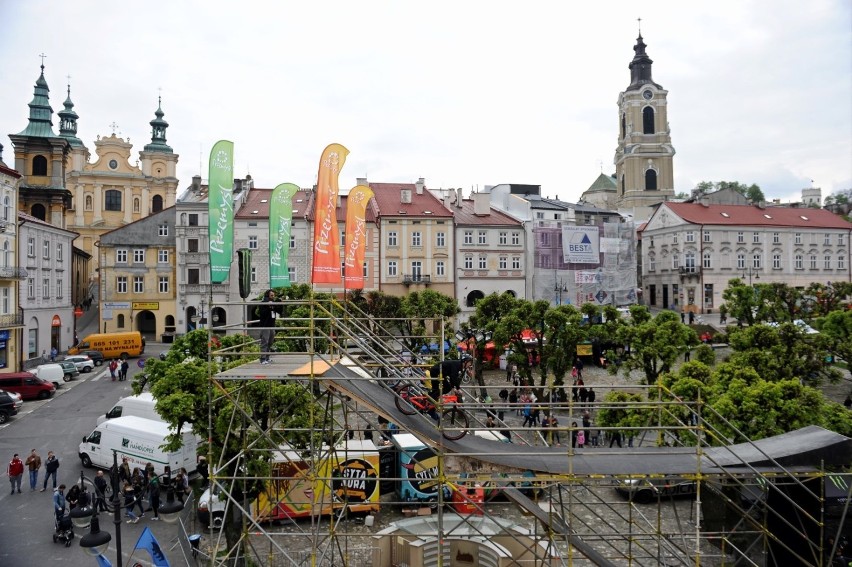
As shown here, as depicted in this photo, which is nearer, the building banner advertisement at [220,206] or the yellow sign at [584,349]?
the building banner advertisement at [220,206]

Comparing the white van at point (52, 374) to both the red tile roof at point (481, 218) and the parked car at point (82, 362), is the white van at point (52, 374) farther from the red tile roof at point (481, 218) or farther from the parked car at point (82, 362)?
the red tile roof at point (481, 218)

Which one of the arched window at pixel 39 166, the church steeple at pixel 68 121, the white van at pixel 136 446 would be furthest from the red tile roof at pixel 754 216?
the church steeple at pixel 68 121

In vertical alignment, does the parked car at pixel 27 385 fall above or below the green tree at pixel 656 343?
below

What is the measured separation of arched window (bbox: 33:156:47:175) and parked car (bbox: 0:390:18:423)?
1449 inches

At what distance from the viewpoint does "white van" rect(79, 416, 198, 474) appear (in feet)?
69.5

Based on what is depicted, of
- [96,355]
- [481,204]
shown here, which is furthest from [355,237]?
[481,204]

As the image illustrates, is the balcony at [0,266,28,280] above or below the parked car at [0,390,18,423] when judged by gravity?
above

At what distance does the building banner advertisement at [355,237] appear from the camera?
62.5ft

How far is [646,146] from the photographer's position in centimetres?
8150

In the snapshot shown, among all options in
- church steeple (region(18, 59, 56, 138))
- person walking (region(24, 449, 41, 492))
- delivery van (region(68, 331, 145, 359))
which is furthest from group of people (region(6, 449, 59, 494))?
church steeple (region(18, 59, 56, 138))

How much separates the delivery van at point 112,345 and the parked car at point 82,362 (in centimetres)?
295

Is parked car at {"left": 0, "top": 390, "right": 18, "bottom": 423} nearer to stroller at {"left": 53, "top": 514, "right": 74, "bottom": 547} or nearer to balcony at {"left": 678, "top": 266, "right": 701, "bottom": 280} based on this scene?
stroller at {"left": 53, "top": 514, "right": 74, "bottom": 547}

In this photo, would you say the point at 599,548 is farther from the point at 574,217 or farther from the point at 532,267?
the point at 574,217

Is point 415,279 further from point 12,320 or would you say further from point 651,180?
point 651,180
